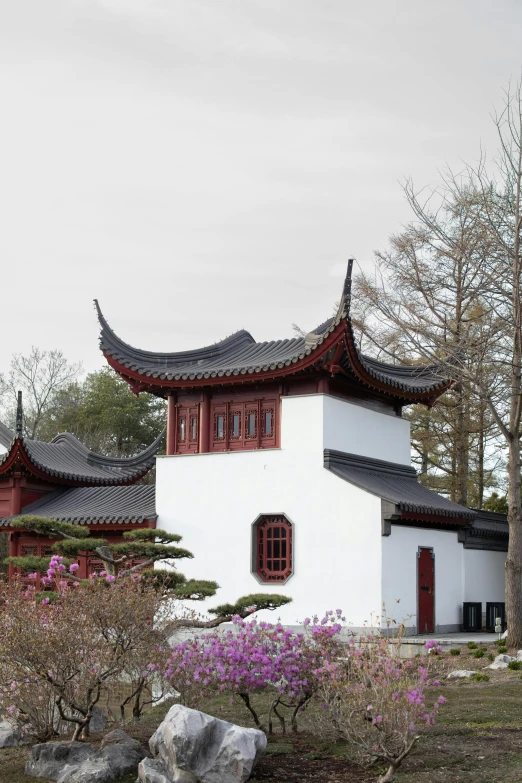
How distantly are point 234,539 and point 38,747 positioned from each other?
432 inches

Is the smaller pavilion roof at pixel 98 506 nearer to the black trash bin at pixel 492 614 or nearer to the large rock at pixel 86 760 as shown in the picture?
the black trash bin at pixel 492 614

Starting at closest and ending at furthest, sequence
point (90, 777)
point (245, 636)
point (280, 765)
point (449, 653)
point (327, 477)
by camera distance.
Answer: point (90, 777) → point (280, 765) → point (245, 636) → point (449, 653) → point (327, 477)

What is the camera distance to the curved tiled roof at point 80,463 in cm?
2257

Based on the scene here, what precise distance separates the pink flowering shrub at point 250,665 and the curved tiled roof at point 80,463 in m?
14.4

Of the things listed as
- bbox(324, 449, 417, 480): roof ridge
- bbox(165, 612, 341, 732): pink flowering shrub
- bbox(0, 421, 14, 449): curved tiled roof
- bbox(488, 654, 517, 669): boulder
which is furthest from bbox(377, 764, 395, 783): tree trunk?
bbox(0, 421, 14, 449): curved tiled roof

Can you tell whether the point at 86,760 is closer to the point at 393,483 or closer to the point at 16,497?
the point at 393,483

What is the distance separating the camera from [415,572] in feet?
57.1

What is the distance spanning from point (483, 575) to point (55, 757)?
14823mm

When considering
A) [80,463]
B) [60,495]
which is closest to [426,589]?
[60,495]

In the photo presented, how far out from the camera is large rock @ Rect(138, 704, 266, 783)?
6.29m

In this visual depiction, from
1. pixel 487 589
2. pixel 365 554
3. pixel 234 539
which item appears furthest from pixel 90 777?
pixel 487 589

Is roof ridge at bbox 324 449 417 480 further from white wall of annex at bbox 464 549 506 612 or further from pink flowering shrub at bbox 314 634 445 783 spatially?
pink flowering shrub at bbox 314 634 445 783

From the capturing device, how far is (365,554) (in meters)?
16.5

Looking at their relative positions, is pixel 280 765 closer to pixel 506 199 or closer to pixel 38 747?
pixel 38 747
